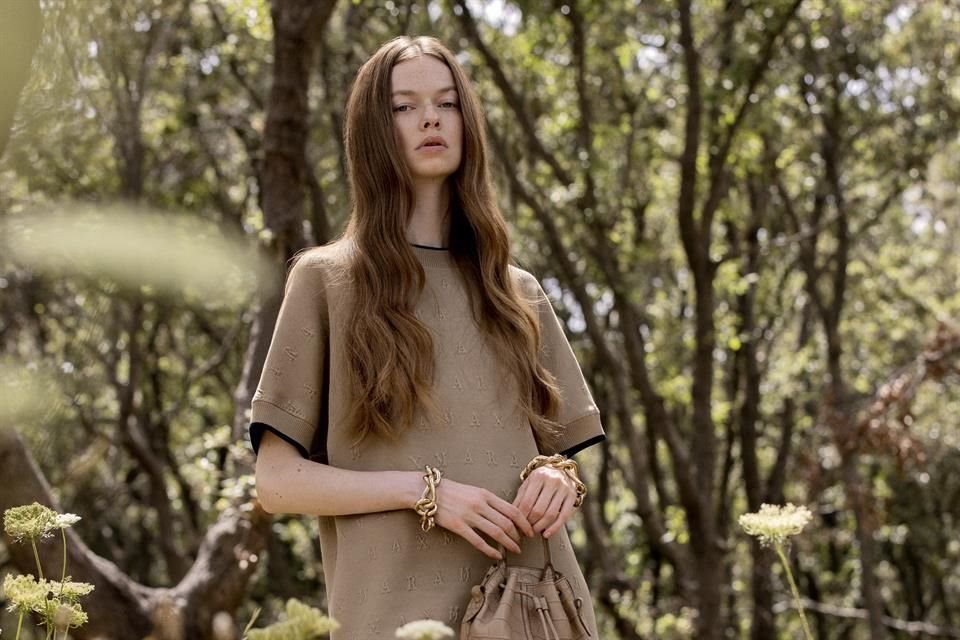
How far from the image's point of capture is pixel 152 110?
13016 millimetres

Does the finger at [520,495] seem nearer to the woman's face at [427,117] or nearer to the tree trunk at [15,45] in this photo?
the woman's face at [427,117]

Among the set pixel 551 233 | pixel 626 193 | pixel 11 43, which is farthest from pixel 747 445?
pixel 11 43

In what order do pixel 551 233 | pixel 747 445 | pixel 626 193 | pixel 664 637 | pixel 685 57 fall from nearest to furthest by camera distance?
pixel 685 57, pixel 551 233, pixel 626 193, pixel 664 637, pixel 747 445

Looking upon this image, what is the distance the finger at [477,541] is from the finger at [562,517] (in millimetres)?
113

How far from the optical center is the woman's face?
106 inches

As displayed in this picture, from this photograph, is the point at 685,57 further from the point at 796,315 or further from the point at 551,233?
the point at 796,315

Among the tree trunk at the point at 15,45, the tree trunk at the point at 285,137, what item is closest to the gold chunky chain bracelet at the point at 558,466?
the tree trunk at the point at 15,45

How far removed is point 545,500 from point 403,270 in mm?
528

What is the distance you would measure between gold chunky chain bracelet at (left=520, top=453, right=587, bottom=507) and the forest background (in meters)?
3.11

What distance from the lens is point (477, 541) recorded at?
7.68ft

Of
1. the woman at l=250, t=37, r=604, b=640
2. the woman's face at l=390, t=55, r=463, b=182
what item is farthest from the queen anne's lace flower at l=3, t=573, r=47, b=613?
the woman's face at l=390, t=55, r=463, b=182

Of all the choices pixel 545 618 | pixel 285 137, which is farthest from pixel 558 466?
pixel 285 137

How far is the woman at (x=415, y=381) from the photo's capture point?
2398mm

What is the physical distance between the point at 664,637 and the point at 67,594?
35.9 ft
